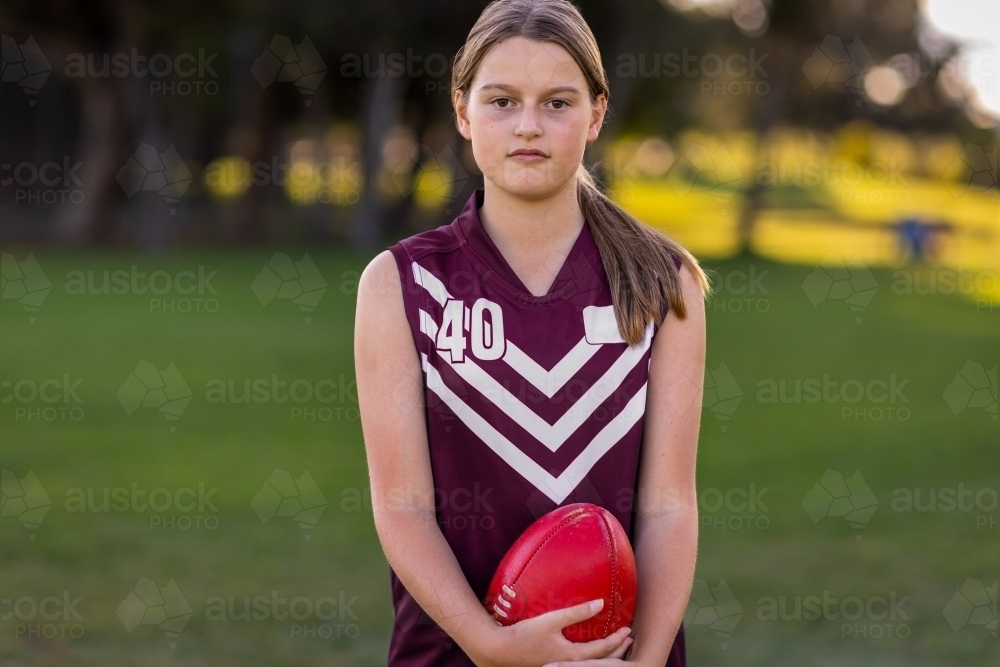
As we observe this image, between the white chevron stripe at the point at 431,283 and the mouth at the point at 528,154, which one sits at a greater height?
the mouth at the point at 528,154

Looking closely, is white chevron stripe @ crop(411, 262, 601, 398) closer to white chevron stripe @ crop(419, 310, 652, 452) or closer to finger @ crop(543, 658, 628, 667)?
white chevron stripe @ crop(419, 310, 652, 452)

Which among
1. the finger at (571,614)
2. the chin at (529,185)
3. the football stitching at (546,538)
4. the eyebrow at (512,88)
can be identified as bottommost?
the finger at (571,614)

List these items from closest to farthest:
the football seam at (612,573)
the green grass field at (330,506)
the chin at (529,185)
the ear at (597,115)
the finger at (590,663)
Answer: the finger at (590,663) < the football seam at (612,573) < the chin at (529,185) < the ear at (597,115) < the green grass field at (330,506)

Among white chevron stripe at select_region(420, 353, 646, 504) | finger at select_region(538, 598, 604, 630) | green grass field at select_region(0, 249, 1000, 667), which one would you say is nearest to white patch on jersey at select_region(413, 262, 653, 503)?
white chevron stripe at select_region(420, 353, 646, 504)

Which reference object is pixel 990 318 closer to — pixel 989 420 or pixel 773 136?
pixel 989 420

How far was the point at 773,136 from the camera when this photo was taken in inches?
1292

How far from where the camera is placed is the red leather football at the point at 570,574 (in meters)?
2.23

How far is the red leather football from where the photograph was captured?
2234 millimetres

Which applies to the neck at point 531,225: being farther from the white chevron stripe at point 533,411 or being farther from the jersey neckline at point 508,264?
the white chevron stripe at point 533,411

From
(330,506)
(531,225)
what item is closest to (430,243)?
(531,225)

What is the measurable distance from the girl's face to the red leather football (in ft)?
2.27

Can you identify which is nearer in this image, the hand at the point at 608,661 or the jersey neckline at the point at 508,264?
the hand at the point at 608,661

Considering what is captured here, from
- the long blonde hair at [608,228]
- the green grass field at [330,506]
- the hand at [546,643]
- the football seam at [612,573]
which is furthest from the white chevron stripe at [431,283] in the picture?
the green grass field at [330,506]

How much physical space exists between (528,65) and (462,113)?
0.78 feet
